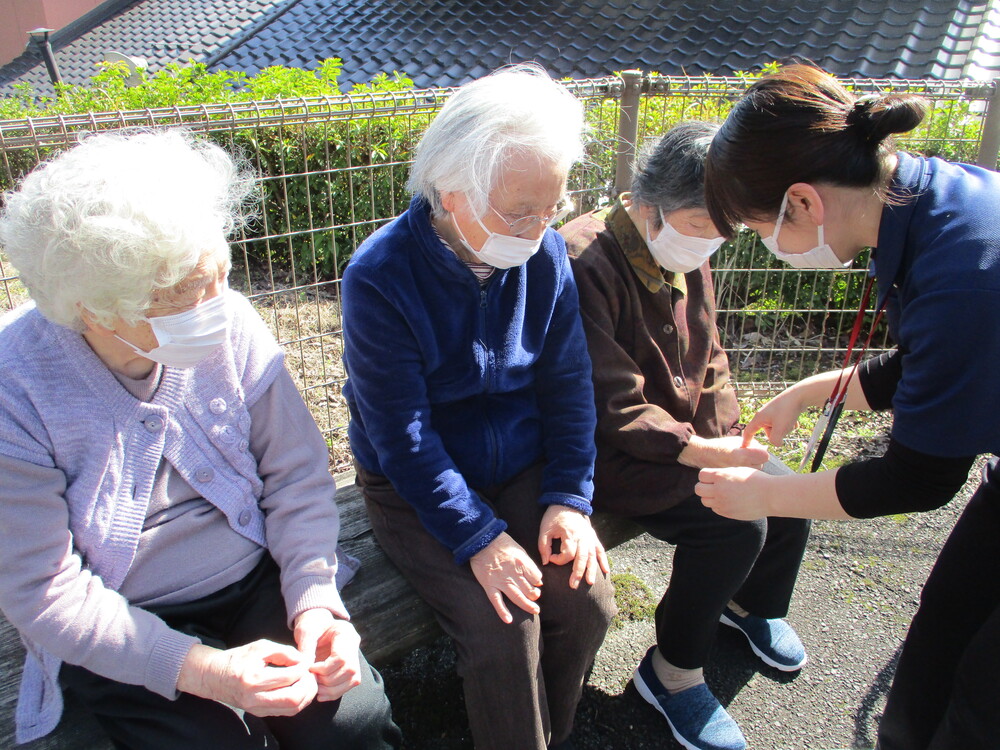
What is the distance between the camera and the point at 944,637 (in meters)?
1.92

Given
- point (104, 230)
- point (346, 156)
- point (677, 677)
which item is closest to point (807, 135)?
point (104, 230)

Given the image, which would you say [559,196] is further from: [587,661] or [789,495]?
[587,661]

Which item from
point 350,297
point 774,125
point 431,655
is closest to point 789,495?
point 774,125

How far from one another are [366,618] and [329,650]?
0.27 meters

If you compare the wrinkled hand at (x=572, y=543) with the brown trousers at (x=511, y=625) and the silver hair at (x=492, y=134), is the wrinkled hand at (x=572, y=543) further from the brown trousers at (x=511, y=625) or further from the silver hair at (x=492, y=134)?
the silver hair at (x=492, y=134)

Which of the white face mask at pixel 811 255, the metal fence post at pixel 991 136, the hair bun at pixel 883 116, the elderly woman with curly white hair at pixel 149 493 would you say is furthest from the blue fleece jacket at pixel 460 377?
the metal fence post at pixel 991 136

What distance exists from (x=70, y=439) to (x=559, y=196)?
1284mm

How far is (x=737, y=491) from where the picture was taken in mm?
1930

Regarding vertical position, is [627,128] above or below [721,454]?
above

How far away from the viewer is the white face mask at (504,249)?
200 cm

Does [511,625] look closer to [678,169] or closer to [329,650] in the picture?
[329,650]

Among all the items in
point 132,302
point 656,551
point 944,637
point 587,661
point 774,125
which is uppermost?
point 774,125

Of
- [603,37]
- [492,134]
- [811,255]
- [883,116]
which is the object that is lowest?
[603,37]

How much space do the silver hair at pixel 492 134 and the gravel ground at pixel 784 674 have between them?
5.28 ft
